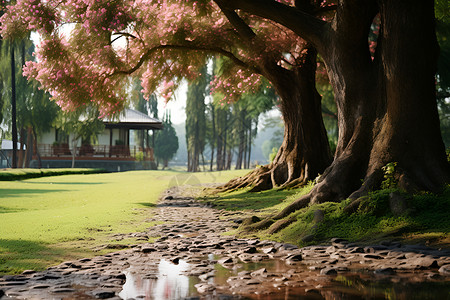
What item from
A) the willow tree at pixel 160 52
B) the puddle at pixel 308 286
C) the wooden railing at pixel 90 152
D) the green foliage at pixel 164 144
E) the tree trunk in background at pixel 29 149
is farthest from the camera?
the green foliage at pixel 164 144

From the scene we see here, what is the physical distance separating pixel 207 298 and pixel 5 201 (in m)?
12.4

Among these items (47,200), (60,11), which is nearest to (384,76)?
(60,11)

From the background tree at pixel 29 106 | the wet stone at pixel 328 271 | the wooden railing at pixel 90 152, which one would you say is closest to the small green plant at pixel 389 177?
the wet stone at pixel 328 271

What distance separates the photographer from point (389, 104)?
29.0 ft

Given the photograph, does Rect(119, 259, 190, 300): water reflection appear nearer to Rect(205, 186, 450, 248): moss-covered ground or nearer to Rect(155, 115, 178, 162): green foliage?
Rect(205, 186, 450, 248): moss-covered ground

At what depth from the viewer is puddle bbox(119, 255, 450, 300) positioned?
4738 millimetres

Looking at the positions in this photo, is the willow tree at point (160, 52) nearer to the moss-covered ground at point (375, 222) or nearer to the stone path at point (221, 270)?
the moss-covered ground at point (375, 222)

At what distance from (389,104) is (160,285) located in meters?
5.61

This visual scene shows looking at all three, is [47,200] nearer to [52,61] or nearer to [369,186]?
[52,61]

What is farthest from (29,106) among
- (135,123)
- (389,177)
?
(389,177)

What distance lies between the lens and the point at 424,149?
28.1ft

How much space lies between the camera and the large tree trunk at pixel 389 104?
8555 millimetres

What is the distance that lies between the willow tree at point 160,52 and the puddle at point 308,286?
33.7 feet

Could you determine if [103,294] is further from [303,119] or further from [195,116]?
[195,116]
